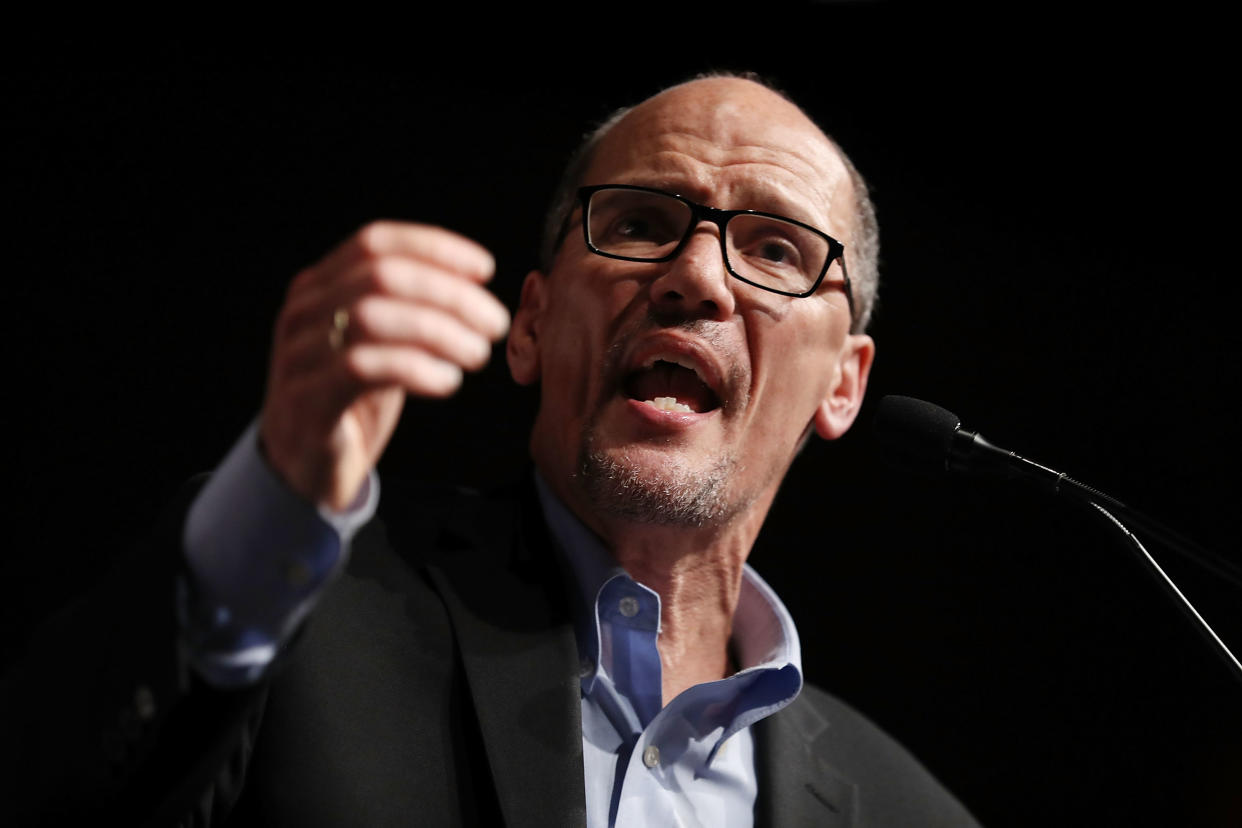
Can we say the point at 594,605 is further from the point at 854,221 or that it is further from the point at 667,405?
the point at 854,221

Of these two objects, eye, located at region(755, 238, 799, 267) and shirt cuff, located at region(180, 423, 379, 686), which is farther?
eye, located at region(755, 238, 799, 267)

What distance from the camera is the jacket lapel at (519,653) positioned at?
140cm

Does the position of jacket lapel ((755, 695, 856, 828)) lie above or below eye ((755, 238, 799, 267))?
below

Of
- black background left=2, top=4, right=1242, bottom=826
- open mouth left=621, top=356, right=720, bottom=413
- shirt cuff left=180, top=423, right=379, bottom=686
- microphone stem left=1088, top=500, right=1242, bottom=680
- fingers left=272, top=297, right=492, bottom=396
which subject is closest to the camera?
fingers left=272, top=297, right=492, bottom=396

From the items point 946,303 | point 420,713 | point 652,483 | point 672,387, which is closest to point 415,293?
point 420,713

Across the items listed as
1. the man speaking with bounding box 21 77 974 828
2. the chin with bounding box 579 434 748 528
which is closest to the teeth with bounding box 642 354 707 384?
the man speaking with bounding box 21 77 974 828

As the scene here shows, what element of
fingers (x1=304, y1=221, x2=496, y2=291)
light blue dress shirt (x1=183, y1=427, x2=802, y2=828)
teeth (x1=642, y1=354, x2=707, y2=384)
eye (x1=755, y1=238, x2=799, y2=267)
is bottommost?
light blue dress shirt (x1=183, y1=427, x2=802, y2=828)

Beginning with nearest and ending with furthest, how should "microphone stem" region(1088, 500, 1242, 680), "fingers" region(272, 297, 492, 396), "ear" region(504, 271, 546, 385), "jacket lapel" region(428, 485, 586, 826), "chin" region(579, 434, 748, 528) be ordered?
"fingers" region(272, 297, 492, 396) < "microphone stem" region(1088, 500, 1242, 680) < "jacket lapel" region(428, 485, 586, 826) < "chin" region(579, 434, 748, 528) < "ear" region(504, 271, 546, 385)

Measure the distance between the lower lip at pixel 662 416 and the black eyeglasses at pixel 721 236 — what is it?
240 mm

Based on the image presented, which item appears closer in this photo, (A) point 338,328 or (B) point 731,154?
(A) point 338,328

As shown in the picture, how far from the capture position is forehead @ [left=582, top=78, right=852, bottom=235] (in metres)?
1.86

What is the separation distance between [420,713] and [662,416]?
56 centimetres

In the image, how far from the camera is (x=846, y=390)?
7.02ft

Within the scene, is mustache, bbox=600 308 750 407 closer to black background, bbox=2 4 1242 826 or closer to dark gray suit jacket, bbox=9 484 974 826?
dark gray suit jacket, bbox=9 484 974 826
